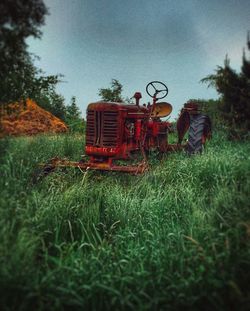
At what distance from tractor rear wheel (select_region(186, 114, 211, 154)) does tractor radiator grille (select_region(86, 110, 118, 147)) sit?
172cm

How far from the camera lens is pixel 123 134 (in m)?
6.95

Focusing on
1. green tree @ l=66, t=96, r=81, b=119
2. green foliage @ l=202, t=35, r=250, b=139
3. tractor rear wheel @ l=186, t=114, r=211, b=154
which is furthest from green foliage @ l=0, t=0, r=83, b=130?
green tree @ l=66, t=96, r=81, b=119

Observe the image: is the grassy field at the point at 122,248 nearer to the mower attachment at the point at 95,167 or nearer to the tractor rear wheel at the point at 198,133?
the mower attachment at the point at 95,167

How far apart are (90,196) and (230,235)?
78.7 inches

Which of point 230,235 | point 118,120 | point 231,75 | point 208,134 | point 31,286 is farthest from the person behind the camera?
point 231,75

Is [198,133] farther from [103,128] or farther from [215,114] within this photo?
[215,114]

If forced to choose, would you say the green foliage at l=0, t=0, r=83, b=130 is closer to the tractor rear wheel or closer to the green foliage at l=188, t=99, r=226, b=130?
the tractor rear wheel

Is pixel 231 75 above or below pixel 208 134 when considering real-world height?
above

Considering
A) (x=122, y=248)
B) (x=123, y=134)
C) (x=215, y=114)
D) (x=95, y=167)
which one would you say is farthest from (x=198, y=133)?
(x=215, y=114)

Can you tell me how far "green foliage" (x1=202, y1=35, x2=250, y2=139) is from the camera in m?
9.56

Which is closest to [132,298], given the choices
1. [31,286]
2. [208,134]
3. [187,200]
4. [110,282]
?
[110,282]

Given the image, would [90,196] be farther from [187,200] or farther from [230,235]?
[230,235]

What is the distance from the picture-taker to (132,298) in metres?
3.12

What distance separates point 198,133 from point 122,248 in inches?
161
